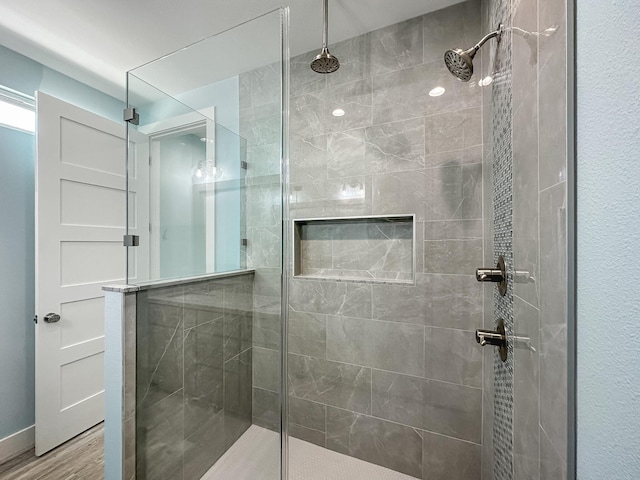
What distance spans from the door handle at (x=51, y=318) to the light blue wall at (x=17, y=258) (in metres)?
0.20

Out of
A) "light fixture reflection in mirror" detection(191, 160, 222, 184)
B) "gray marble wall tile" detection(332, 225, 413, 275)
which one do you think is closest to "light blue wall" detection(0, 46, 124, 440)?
"light fixture reflection in mirror" detection(191, 160, 222, 184)

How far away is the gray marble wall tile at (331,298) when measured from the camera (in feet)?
5.15

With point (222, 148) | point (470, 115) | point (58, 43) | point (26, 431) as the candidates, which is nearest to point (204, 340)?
point (222, 148)

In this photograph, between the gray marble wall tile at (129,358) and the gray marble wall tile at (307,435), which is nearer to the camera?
the gray marble wall tile at (129,358)

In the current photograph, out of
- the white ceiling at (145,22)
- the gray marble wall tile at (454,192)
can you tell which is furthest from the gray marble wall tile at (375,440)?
the white ceiling at (145,22)

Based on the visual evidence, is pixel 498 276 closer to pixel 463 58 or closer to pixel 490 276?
pixel 490 276

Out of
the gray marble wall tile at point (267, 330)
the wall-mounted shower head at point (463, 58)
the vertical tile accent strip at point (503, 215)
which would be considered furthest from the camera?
the gray marble wall tile at point (267, 330)

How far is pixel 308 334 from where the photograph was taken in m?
1.71

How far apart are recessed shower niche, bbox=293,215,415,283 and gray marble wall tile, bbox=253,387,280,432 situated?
68cm

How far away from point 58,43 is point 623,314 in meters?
2.64

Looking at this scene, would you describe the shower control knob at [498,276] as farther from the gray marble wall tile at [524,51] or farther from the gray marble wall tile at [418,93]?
the gray marble wall tile at [418,93]

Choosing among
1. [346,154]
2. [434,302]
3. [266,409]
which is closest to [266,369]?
[266,409]

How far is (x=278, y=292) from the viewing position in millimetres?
1382

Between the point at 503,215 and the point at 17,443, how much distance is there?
2841 mm
